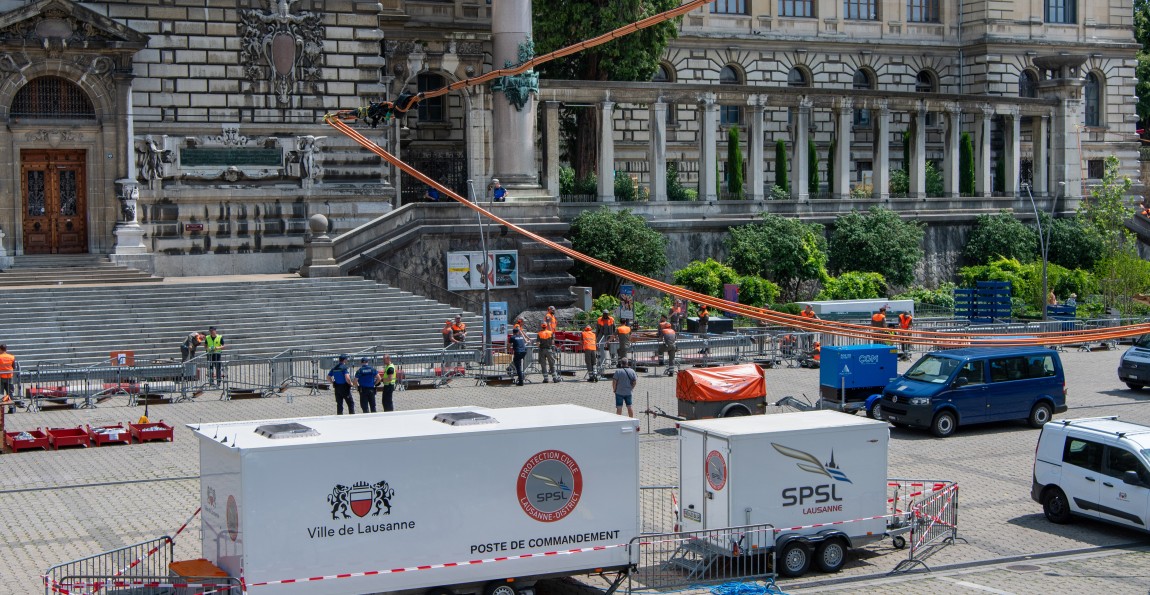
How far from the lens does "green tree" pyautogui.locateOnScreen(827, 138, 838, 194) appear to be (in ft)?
178

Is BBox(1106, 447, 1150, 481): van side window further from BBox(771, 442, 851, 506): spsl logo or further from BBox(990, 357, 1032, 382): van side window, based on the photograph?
BBox(990, 357, 1032, 382): van side window

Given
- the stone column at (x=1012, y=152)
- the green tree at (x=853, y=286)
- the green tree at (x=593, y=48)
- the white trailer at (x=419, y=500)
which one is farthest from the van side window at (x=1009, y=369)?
the stone column at (x=1012, y=152)

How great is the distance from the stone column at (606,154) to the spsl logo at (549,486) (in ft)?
104

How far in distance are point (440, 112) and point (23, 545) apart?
124ft

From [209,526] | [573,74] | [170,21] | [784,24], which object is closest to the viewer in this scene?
[209,526]

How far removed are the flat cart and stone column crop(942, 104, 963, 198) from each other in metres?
31.1

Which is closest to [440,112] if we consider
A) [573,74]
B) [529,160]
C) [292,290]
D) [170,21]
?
[573,74]

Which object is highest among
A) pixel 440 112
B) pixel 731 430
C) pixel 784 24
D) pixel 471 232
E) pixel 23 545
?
pixel 784 24

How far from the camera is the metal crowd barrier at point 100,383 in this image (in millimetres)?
29656

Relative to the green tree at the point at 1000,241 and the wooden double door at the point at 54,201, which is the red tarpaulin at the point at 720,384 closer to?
the wooden double door at the point at 54,201

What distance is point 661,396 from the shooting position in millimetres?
31562

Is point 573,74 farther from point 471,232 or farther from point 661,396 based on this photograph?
point 661,396

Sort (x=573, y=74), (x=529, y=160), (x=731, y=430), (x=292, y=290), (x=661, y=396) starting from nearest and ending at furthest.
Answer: (x=731, y=430)
(x=661, y=396)
(x=292, y=290)
(x=529, y=160)
(x=573, y=74)

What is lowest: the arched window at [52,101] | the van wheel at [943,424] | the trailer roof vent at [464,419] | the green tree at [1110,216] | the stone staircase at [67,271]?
the van wheel at [943,424]
